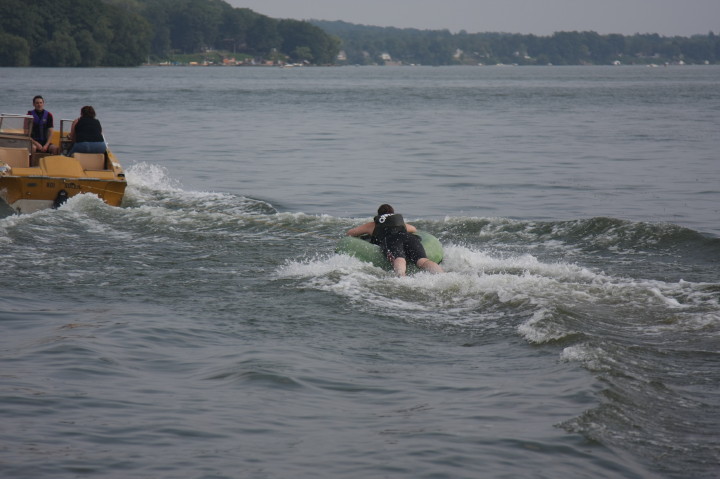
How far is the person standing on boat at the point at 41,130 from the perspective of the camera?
17844 millimetres

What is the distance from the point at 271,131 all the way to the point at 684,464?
32.5m

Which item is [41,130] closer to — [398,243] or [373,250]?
[373,250]

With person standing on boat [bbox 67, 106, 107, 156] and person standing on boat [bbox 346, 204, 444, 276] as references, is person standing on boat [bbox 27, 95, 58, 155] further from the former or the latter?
person standing on boat [bbox 346, 204, 444, 276]

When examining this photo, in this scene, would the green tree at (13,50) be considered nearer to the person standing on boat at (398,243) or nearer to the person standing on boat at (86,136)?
the person standing on boat at (86,136)

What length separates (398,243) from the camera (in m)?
12.0

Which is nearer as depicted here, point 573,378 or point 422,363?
point 573,378

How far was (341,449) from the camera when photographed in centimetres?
638

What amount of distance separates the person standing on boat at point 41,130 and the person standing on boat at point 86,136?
58 cm

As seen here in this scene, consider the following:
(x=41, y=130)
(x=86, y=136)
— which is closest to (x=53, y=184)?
(x=86, y=136)

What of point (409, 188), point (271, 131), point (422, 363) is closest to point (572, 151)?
point (409, 188)

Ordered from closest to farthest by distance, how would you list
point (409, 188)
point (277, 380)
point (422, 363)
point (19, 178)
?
point (277, 380)
point (422, 363)
point (19, 178)
point (409, 188)

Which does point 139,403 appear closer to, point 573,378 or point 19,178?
point 573,378

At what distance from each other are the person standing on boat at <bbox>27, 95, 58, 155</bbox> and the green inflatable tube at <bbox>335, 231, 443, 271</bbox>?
8.06 meters

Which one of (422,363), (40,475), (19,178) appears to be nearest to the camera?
(40,475)
